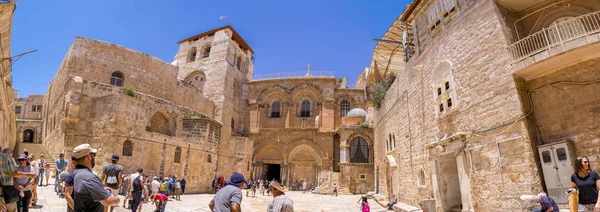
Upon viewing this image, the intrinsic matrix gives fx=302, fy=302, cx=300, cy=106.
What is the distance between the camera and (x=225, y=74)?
84.4 ft

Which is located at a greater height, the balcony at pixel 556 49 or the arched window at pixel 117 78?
the arched window at pixel 117 78

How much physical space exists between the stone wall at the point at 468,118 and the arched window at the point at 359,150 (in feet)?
37.1

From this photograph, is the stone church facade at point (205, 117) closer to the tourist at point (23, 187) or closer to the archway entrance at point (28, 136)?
the archway entrance at point (28, 136)

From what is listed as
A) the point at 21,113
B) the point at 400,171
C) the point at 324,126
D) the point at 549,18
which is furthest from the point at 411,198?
the point at 21,113

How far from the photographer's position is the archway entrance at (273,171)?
2783 cm

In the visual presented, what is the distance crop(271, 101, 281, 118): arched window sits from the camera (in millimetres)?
28031

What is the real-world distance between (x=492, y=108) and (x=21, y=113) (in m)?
41.6

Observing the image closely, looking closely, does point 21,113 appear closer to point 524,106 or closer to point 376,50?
point 376,50

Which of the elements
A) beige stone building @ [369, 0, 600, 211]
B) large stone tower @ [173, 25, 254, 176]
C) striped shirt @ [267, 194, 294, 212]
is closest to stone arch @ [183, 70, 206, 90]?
large stone tower @ [173, 25, 254, 176]

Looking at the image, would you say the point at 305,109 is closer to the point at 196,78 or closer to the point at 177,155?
the point at 196,78

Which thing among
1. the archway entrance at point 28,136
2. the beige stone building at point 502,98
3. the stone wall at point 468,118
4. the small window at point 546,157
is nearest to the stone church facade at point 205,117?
the archway entrance at point 28,136

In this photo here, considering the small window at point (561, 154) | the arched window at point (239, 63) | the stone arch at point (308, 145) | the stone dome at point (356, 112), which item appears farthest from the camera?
the arched window at point (239, 63)

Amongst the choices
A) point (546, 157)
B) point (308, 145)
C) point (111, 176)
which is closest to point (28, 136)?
point (308, 145)

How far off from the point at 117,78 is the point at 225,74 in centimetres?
832
